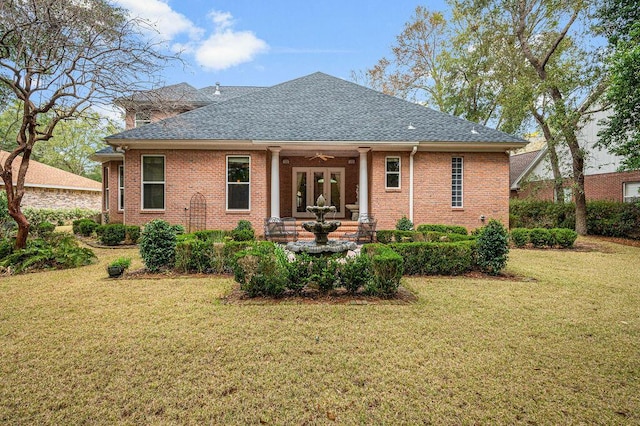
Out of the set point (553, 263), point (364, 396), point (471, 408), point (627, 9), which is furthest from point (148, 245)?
point (627, 9)

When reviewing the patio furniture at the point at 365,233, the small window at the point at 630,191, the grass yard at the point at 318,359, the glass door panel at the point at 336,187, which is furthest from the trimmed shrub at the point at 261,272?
the small window at the point at 630,191

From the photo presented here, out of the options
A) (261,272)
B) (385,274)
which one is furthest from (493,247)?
(261,272)

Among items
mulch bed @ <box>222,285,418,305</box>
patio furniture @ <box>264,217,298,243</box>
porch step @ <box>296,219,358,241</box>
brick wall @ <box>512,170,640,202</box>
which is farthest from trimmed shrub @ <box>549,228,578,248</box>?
patio furniture @ <box>264,217,298,243</box>

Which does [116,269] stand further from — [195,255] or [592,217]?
[592,217]

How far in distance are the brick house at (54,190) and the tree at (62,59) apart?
601 inches

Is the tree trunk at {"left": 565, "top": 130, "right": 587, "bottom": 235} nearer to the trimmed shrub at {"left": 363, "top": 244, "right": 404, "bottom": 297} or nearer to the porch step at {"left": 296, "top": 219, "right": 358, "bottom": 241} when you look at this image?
the porch step at {"left": 296, "top": 219, "right": 358, "bottom": 241}

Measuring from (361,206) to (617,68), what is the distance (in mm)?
9050

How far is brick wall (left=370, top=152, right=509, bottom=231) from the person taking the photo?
12.5m

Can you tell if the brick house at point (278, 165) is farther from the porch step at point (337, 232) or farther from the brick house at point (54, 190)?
the brick house at point (54, 190)

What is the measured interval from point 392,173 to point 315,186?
4600mm

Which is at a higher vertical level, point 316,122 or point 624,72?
point 624,72

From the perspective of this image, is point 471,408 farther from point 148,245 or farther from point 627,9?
point 627,9

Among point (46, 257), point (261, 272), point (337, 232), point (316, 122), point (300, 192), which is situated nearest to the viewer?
point (261, 272)

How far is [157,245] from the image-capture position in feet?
23.7
